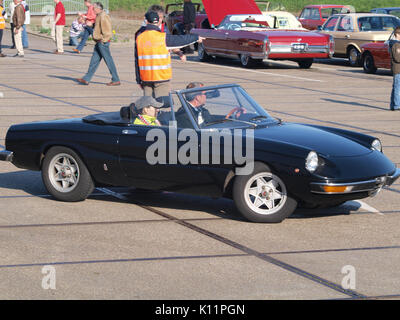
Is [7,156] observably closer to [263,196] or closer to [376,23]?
[263,196]

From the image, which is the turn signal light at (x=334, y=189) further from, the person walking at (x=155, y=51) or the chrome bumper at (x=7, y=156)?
the person walking at (x=155, y=51)

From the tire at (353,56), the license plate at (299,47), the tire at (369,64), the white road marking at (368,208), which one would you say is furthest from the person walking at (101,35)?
the white road marking at (368,208)

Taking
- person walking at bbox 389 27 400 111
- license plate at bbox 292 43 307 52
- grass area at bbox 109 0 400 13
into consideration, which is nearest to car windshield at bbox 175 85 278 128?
person walking at bbox 389 27 400 111

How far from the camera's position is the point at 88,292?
572cm

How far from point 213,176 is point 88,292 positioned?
242cm

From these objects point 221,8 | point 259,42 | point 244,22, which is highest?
point 221,8

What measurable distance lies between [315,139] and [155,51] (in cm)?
446

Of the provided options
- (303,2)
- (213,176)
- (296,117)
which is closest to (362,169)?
(213,176)

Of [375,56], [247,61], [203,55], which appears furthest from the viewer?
[203,55]

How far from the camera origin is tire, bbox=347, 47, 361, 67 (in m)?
25.1

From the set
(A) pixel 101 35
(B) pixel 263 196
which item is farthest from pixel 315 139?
(A) pixel 101 35

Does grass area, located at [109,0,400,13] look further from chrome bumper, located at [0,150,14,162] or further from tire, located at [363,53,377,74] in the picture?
chrome bumper, located at [0,150,14,162]

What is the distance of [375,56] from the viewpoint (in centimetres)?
2269

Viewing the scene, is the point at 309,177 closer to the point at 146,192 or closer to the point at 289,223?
the point at 289,223
